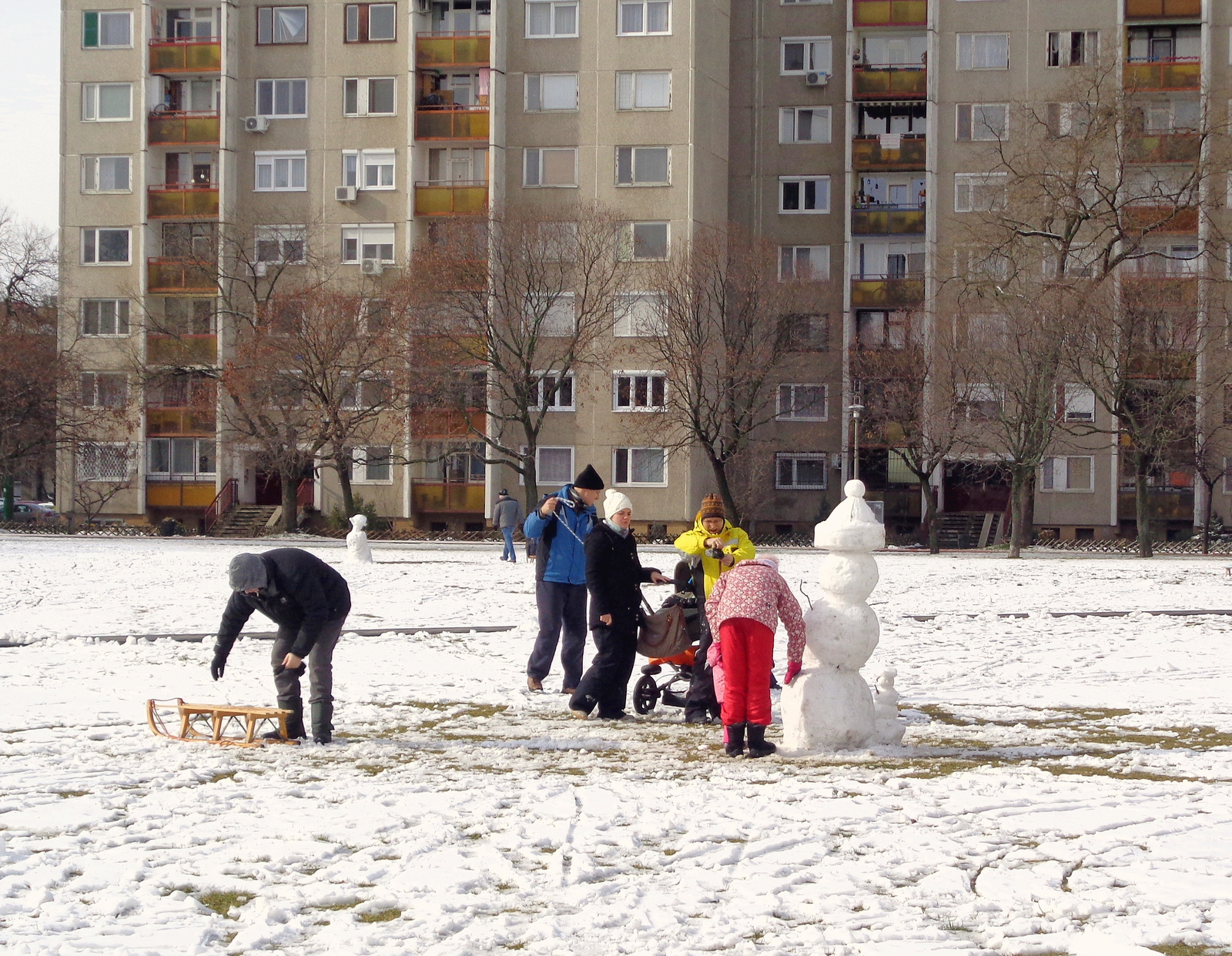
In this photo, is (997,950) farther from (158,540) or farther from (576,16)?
(576,16)

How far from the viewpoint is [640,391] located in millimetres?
48906

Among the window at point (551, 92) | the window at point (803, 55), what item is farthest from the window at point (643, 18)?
the window at point (803, 55)

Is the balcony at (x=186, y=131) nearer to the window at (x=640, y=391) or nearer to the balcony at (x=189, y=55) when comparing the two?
the balcony at (x=189, y=55)

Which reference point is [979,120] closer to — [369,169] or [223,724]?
[369,169]

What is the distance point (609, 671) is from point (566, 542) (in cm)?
158

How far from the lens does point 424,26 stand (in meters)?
53.8

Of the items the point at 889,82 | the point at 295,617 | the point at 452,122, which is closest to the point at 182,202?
the point at 452,122

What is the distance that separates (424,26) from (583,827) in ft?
165

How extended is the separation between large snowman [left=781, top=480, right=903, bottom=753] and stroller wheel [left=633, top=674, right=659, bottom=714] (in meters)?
1.72

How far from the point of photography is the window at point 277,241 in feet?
168

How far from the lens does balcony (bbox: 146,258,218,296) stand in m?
53.3

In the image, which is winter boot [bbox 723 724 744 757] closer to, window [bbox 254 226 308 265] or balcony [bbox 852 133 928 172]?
window [bbox 254 226 308 265]

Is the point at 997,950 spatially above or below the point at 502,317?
below

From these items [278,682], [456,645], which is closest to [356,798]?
[278,682]
